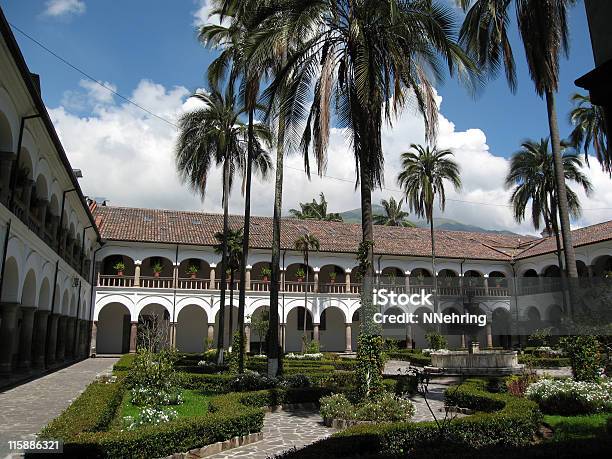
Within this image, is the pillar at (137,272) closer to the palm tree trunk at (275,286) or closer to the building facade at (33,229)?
the building facade at (33,229)

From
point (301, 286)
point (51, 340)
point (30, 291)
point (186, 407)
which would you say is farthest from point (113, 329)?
point (186, 407)

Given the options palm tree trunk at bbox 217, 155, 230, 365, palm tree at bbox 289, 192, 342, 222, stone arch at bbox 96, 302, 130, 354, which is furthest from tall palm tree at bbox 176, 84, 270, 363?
palm tree at bbox 289, 192, 342, 222

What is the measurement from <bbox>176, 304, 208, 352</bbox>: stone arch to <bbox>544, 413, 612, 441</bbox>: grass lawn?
27.3 meters

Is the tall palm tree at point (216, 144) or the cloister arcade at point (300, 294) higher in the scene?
the tall palm tree at point (216, 144)

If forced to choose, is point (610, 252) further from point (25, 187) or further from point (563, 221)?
point (25, 187)

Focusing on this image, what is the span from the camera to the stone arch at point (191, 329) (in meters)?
34.7

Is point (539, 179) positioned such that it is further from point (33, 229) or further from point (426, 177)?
point (33, 229)

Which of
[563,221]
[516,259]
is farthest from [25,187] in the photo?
[516,259]

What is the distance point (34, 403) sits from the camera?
12258mm

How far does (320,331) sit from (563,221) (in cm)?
2493

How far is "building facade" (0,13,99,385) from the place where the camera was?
41.7ft

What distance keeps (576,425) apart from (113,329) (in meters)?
29.8

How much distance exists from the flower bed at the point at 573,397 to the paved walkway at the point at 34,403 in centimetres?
991

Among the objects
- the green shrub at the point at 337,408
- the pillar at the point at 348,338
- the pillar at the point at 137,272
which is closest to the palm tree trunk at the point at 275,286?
the green shrub at the point at 337,408
